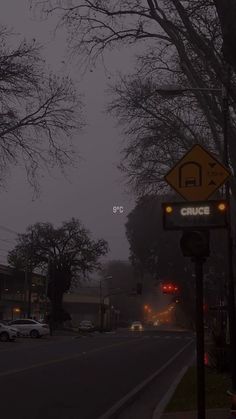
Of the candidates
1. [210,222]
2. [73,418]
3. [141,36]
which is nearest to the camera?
[210,222]

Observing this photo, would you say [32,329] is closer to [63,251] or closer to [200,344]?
[63,251]

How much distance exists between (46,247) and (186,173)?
73.8 metres

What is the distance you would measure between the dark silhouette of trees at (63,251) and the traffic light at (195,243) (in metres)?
70.4

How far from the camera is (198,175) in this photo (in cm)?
966

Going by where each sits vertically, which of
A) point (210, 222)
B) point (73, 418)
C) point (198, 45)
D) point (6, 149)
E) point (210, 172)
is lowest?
point (73, 418)

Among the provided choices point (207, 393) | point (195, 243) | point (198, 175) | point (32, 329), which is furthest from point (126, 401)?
point (32, 329)

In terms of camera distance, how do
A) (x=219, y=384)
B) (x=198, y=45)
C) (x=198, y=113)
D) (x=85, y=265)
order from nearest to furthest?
(x=219, y=384) < (x=198, y=45) < (x=198, y=113) < (x=85, y=265)

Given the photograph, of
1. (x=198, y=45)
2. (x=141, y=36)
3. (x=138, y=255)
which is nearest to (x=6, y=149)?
(x=141, y=36)

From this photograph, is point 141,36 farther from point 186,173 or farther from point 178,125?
point 186,173

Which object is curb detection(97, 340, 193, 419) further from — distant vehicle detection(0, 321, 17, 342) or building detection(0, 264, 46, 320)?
building detection(0, 264, 46, 320)

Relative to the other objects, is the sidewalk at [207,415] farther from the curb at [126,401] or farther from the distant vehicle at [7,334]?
the distant vehicle at [7,334]

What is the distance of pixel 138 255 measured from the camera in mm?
74625

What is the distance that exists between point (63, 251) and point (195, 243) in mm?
73413

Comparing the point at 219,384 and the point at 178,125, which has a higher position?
the point at 178,125
